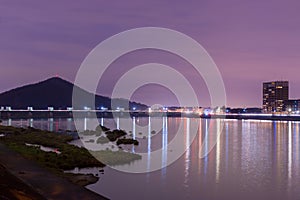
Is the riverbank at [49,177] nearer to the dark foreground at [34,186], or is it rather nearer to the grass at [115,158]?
the dark foreground at [34,186]

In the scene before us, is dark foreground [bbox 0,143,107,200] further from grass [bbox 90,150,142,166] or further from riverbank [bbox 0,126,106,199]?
grass [bbox 90,150,142,166]

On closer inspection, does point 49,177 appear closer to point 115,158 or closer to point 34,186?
point 34,186

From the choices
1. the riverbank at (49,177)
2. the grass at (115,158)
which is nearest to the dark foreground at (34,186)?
the riverbank at (49,177)

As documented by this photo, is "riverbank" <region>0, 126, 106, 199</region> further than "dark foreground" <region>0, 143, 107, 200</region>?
Yes

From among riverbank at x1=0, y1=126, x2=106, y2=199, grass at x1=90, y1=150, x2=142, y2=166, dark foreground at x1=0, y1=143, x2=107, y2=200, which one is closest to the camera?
dark foreground at x1=0, y1=143, x2=107, y2=200

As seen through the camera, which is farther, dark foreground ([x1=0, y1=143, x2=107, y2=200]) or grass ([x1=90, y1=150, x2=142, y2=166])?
grass ([x1=90, y1=150, x2=142, y2=166])

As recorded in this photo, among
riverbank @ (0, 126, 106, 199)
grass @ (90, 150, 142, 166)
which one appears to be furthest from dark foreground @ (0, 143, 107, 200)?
grass @ (90, 150, 142, 166)

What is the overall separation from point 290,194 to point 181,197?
21.7 feet

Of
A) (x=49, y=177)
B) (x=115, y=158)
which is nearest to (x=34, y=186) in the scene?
(x=49, y=177)

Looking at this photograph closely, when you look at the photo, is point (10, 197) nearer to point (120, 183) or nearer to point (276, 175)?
point (120, 183)

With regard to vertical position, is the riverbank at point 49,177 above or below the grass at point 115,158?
above

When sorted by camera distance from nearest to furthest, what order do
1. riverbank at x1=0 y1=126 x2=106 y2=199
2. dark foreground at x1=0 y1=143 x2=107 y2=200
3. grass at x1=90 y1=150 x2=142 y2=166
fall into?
1. dark foreground at x1=0 y1=143 x2=107 y2=200
2. riverbank at x1=0 y1=126 x2=106 y2=199
3. grass at x1=90 y1=150 x2=142 y2=166

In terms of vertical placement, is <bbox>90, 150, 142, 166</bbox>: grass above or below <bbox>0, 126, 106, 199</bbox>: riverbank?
below

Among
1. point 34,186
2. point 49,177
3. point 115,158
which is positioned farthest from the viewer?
point 115,158
